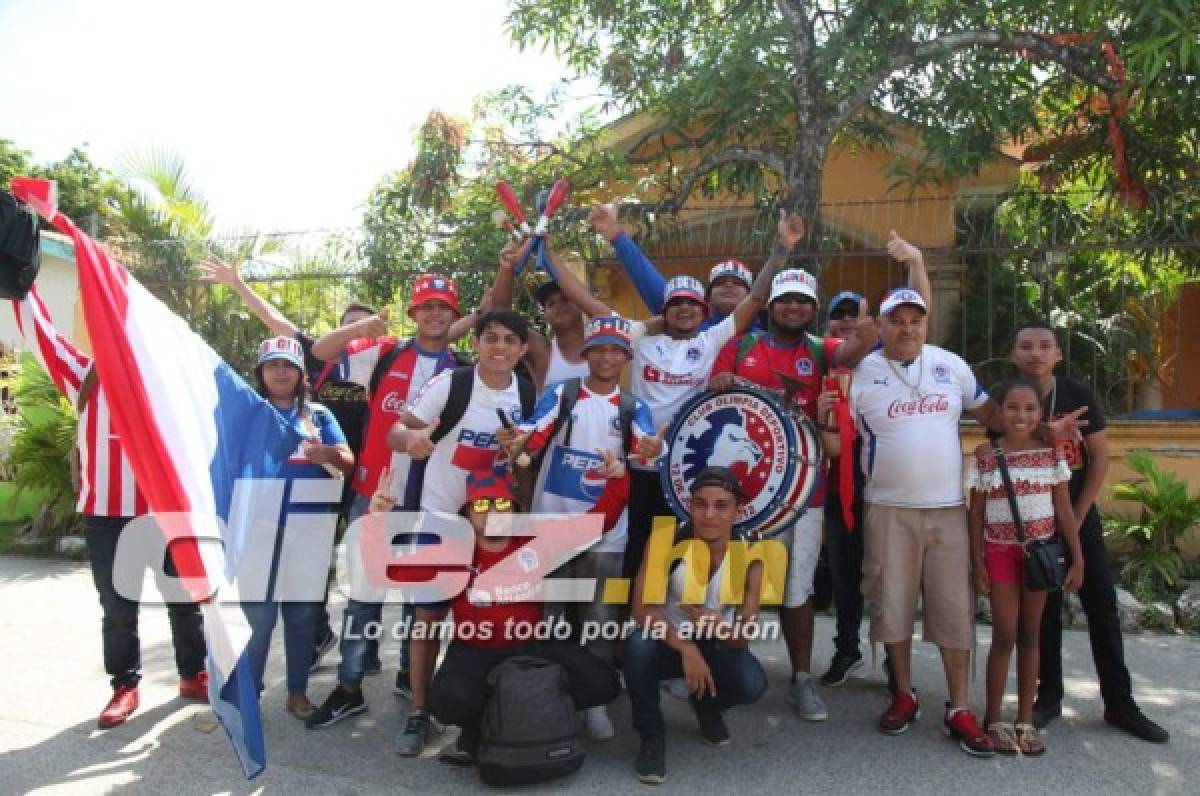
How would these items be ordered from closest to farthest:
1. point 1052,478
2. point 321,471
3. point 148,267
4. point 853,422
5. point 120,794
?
point 120,794
point 1052,478
point 853,422
point 321,471
point 148,267

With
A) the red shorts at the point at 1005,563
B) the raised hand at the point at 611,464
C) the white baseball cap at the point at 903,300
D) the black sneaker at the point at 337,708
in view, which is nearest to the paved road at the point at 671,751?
the black sneaker at the point at 337,708

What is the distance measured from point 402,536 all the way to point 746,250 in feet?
15.1

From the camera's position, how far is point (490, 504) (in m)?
3.81

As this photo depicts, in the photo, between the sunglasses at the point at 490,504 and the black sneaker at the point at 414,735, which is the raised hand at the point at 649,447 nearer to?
the sunglasses at the point at 490,504

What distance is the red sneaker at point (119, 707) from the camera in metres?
4.22

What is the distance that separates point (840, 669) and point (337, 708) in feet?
7.92

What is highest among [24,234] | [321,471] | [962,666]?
[24,234]

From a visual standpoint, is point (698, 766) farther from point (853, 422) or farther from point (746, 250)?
point (746, 250)

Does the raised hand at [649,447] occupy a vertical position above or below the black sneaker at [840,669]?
above

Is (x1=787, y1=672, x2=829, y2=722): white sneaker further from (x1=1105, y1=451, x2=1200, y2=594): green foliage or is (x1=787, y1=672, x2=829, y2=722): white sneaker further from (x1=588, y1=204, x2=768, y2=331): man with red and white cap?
(x1=1105, y1=451, x2=1200, y2=594): green foliage

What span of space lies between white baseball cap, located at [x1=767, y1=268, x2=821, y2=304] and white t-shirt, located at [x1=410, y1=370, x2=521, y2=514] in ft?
4.08

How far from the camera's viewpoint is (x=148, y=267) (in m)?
9.16

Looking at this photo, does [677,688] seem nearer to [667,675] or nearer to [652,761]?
[667,675]

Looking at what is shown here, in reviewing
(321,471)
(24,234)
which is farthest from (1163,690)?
(24,234)
